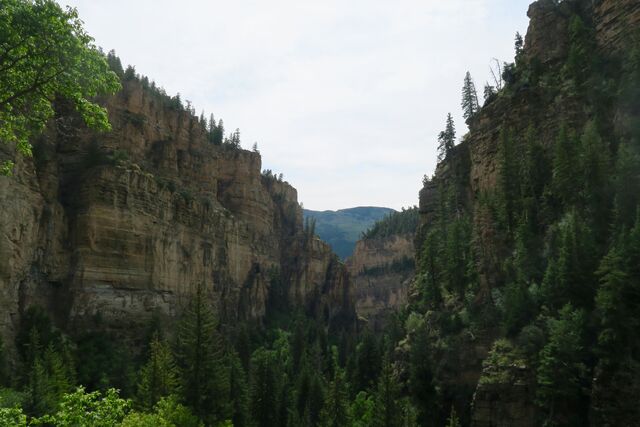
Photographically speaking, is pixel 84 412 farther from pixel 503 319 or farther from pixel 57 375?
pixel 503 319

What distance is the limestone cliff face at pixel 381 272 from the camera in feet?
533

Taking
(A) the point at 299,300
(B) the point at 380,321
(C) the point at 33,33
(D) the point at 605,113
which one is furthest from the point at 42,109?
(B) the point at 380,321

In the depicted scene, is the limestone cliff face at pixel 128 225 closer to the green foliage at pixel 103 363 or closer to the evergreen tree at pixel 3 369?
the green foliage at pixel 103 363

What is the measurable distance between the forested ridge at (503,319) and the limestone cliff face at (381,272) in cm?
8603

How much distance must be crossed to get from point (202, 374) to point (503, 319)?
1049 inches

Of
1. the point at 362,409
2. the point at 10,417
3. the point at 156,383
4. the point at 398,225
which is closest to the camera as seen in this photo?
the point at 10,417

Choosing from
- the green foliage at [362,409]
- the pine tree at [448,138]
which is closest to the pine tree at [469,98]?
the pine tree at [448,138]

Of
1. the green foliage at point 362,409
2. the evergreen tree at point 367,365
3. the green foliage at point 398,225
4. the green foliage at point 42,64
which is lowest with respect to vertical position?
the green foliage at point 362,409

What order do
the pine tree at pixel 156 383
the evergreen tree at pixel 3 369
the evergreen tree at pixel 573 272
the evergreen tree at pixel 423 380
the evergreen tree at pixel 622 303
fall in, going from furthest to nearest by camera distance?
the evergreen tree at pixel 423 380 → the evergreen tree at pixel 3 369 → the evergreen tree at pixel 573 272 → the pine tree at pixel 156 383 → the evergreen tree at pixel 622 303

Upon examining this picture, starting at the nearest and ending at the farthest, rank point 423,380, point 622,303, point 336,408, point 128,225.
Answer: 1. point 622,303
2. point 336,408
3. point 423,380
4. point 128,225

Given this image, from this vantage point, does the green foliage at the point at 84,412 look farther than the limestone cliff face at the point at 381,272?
No

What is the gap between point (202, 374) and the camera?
Result: 39406 millimetres

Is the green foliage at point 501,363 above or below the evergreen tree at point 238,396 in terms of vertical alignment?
above

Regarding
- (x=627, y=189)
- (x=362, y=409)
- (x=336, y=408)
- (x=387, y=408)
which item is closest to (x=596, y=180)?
(x=627, y=189)
